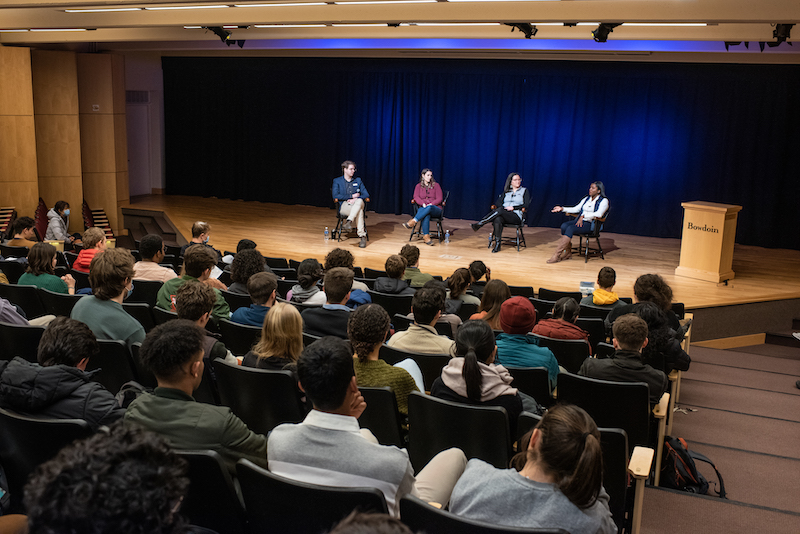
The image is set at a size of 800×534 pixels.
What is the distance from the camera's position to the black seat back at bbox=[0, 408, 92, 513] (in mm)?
2367

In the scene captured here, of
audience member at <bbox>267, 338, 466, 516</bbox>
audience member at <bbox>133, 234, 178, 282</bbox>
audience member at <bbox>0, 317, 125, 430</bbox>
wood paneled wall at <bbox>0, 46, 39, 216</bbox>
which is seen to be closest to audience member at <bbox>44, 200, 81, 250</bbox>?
wood paneled wall at <bbox>0, 46, 39, 216</bbox>

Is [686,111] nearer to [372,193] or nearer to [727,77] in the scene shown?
[727,77]

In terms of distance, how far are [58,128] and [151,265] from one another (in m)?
7.40

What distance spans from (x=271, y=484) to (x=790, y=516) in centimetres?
258

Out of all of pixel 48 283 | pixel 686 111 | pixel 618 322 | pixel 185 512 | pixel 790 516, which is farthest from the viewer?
pixel 686 111

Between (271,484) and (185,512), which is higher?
(271,484)

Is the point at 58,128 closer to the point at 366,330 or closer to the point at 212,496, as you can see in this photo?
the point at 366,330

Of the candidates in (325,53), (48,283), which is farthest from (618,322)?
(325,53)

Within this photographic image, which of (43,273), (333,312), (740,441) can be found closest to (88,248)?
(43,273)

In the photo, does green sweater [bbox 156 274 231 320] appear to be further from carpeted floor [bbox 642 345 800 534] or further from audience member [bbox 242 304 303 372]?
carpeted floor [bbox 642 345 800 534]

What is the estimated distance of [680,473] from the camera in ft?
12.4

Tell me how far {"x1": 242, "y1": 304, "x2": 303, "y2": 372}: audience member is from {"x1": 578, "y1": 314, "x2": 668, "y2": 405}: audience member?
1576 millimetres

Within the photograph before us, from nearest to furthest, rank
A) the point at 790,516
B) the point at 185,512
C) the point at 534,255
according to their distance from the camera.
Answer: the point at 185,512 → the point at 790,516 → the point at 534,255

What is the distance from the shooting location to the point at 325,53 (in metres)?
12.9
